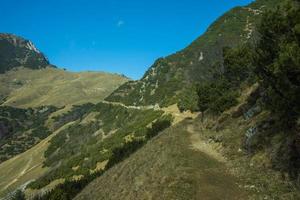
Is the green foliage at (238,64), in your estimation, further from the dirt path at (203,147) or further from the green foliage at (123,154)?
the green foliage at (123,154)

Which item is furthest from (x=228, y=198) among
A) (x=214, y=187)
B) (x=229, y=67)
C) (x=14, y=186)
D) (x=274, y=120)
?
(x=14, y=186)

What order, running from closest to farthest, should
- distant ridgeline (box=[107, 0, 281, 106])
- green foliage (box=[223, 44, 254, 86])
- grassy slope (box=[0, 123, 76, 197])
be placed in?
1. green foliage (box=[223, 44, 254, 86])
2. grassy slope (box=[0, 123, 76, 197])
3. distant ridgeline (box=[107, 0, 281, 106])

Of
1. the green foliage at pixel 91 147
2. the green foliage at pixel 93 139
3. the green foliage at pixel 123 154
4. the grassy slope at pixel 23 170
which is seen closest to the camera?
the green foliage at pixel 123 154

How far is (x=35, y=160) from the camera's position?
146000 millimetres

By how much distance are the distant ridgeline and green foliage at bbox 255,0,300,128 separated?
267 feet

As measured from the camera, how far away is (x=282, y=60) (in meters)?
24.4

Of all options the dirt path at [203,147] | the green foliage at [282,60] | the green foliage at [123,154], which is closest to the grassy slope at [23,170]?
the green foliage at [123,154]

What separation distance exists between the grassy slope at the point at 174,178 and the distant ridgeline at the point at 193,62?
7150cm

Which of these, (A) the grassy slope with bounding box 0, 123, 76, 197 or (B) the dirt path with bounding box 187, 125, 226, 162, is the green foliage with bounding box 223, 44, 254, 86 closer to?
(B) the dirt path with bounding box 187, 125, 226, 162

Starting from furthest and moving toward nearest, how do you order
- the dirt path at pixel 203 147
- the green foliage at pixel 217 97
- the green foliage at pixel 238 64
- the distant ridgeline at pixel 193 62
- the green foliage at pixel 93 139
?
the distant ridgeline at pixel 193 62
the green foliage at pixel 93 139
the green foliage at pixel 238 64
the green foliage at pixel 217 97
the dirt path at pixel 203 147

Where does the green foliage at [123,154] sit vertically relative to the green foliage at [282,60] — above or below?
below

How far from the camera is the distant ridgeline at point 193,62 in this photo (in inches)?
5177

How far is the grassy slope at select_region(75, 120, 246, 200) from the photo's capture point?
27281 millimetres

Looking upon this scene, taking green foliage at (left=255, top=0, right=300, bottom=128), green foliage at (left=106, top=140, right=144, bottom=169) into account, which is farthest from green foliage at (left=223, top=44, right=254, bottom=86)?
green foliage at (left=255, top=0, right=300, bottom=128)
